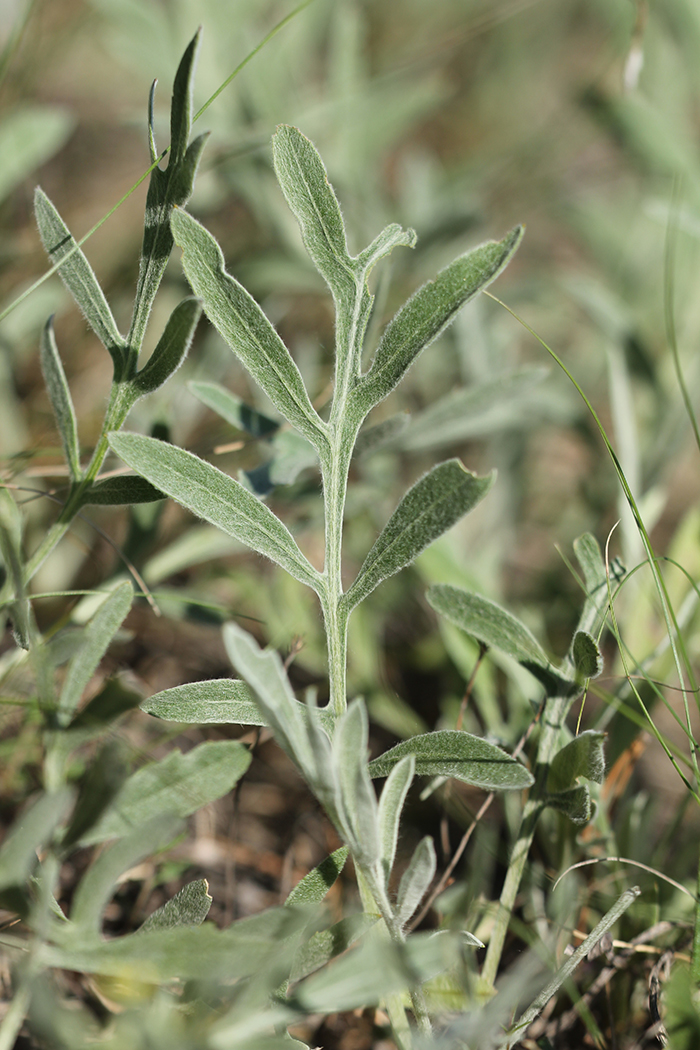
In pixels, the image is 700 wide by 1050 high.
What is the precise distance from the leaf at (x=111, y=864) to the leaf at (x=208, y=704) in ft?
0.45

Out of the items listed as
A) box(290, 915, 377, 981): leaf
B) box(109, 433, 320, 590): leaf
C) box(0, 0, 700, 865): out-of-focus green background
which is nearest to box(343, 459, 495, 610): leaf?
box(109, 433, 320, 590): leaf

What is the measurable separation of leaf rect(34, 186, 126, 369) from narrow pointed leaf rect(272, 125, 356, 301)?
20 centimetres

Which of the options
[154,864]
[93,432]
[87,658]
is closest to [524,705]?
[154,864]

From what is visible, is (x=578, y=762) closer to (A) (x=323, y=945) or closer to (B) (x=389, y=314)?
(A) (x=323, y=945)

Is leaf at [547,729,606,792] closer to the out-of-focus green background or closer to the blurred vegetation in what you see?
the blurred vegetation

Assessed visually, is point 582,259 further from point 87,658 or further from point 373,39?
point 87,658

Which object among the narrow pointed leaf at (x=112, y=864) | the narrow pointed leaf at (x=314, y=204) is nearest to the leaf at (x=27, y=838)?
the narrow pointed leaf at (x=112, y=864)

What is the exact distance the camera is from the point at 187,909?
0.64 m

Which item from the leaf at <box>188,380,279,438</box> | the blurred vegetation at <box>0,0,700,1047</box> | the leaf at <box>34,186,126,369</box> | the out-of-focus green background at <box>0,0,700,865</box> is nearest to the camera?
the leaf at <box>34,186,126,369</box>

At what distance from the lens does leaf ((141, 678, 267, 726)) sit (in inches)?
26.9

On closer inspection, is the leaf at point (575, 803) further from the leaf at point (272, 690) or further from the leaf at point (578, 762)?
the leaf at point (272, 690)

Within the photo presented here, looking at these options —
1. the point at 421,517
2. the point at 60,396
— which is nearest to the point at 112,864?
the point at 421,517

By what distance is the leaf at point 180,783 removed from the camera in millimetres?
623

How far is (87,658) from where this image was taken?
65 cm
